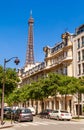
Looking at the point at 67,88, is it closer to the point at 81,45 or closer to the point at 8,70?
the point at 8,70

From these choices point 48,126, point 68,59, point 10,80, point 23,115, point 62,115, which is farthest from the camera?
point 68,59

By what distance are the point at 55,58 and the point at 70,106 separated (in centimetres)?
1539

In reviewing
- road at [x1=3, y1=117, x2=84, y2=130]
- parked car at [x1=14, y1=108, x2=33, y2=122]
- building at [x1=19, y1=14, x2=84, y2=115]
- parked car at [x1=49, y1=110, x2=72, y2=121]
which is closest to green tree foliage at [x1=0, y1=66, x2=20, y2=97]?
parked car at [x1=49, y1=110, x2=72, y2=121]

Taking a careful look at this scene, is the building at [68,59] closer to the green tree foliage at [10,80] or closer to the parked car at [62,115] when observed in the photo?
the parked car at [62,115]

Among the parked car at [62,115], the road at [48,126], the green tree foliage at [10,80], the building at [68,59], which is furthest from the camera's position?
the building at [68,59]

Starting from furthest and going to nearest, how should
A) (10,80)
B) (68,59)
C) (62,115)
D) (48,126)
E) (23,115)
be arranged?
(68,59)
(10,80)
(62,115)
(23,115)
(48,126)

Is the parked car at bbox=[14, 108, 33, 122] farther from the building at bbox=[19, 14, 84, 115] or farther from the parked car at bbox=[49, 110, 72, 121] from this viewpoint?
the building at bbox=[19, 14, 84, 115]

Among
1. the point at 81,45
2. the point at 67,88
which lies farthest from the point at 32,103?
the point at 67,88

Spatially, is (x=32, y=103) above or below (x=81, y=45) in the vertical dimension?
below

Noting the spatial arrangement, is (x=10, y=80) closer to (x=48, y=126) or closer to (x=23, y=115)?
(x=23, y=115)

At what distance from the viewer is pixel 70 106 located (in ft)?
254

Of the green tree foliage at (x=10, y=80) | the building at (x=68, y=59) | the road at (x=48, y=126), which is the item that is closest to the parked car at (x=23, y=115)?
the road at (x=48, y=126)

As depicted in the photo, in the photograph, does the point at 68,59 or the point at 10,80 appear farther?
the point at 68,59

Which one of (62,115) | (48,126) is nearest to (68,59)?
(62,115)
